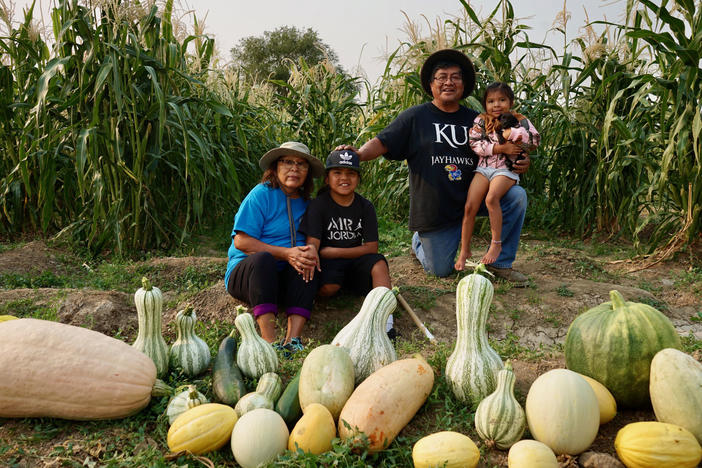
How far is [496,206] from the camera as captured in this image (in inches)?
162

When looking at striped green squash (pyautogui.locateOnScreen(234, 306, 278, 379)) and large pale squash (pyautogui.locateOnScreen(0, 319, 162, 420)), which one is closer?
large pale squash (pyautogui.locateOnScreen(0, 319, 162, 420))

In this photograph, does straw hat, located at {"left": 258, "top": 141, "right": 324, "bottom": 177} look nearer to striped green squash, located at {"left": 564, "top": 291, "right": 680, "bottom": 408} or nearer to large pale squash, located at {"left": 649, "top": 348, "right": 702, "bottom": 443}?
striped green squash, located at {"left": 564, "top": 291, "right": 680, "bottom": 408}

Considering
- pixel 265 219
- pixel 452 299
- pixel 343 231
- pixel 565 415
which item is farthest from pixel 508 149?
pixel 565 415

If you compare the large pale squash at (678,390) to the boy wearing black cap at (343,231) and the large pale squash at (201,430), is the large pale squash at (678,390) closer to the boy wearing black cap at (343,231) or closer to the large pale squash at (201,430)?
the large pale squash at (201,430)

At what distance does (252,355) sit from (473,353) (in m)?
1.01

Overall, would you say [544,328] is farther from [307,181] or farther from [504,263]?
[307,181]

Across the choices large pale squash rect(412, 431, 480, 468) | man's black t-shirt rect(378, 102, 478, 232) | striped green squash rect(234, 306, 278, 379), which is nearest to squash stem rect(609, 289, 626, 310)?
large pale squash rect(412, 431, 480, 468)

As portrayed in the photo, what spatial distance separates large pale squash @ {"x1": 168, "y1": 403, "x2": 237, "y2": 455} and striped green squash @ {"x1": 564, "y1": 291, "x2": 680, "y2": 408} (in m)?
1.48

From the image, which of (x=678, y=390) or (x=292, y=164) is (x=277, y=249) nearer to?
(x=292, y=164)

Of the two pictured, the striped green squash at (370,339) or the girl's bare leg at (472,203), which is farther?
the girl's bare leg at (472,203)

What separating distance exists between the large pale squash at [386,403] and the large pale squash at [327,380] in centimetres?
6

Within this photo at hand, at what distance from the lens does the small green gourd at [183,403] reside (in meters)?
1.87

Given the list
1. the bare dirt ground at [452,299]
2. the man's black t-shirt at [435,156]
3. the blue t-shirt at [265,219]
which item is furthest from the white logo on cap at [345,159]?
the bare dirt ground at [452,299]

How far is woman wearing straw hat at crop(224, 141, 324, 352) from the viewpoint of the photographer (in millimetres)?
3166
